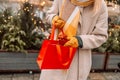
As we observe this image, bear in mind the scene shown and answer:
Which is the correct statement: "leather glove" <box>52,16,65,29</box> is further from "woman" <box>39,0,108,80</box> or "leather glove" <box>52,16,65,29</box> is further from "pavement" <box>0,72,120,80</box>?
"pavement" <box>0,72,120,80</box>

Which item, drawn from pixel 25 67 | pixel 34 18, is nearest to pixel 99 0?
pixel 25 67

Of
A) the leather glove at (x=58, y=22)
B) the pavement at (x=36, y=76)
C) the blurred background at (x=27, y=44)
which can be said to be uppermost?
the leather glove at (x=58, y=22)

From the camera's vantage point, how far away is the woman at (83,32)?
2.11m

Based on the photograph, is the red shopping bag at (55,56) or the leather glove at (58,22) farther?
the leather glove at (58,22)

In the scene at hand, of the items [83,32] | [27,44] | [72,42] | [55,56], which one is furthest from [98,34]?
[27,44]

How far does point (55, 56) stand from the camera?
208cm

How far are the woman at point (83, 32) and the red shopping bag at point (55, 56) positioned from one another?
0.09 metres

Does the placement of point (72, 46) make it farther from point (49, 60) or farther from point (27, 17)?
point (27, 17)

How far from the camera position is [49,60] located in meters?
2.06

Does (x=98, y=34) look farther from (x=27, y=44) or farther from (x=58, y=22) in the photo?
(x=27, y=44)

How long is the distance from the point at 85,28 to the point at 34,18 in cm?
313

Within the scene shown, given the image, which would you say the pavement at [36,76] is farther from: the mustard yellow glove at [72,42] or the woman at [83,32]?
the mustard yellow glove at [72,42]

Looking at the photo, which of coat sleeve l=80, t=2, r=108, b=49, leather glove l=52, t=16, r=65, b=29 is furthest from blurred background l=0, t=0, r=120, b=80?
coat sleeve l=80, t=2, r=108, b=49

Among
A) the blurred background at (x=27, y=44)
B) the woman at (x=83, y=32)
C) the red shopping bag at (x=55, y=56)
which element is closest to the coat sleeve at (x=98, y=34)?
the woman at (x=83, y=32)
